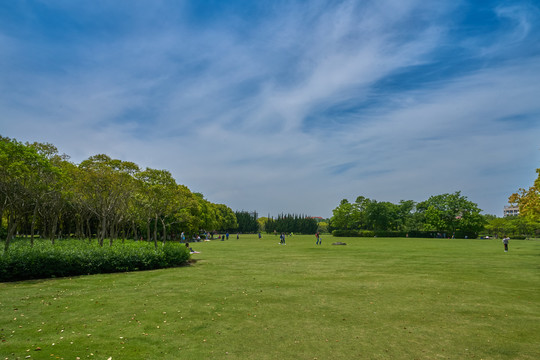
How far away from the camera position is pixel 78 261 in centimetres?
1873

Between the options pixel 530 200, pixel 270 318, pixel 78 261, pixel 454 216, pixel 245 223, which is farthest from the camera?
pixel 245 223

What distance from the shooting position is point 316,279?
59.0 feet

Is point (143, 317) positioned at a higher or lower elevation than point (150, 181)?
lower

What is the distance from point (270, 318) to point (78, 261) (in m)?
13.7

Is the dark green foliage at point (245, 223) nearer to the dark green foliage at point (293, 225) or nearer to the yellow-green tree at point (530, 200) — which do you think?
the dark green foliage at point (293, 225)

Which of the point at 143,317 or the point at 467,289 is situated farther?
the point at 467,289

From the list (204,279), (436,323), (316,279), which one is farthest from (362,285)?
(204,279)

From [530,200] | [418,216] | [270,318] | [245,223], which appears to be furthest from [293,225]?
[270,318]

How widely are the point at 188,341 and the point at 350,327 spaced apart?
15.2 feet

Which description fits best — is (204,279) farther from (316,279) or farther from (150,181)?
(150,181)

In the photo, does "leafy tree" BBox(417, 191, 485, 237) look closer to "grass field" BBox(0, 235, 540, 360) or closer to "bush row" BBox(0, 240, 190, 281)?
"grass field" BBox(0, 235, 540, 360)

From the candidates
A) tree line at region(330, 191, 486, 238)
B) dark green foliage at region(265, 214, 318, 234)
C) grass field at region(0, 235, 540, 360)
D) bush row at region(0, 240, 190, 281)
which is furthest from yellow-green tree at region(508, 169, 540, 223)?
dark green foliage at region(265, 214, 318, 234)

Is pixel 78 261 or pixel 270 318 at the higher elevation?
pixel 78 261

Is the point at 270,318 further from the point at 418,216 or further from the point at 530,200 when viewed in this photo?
the point at 418,216
